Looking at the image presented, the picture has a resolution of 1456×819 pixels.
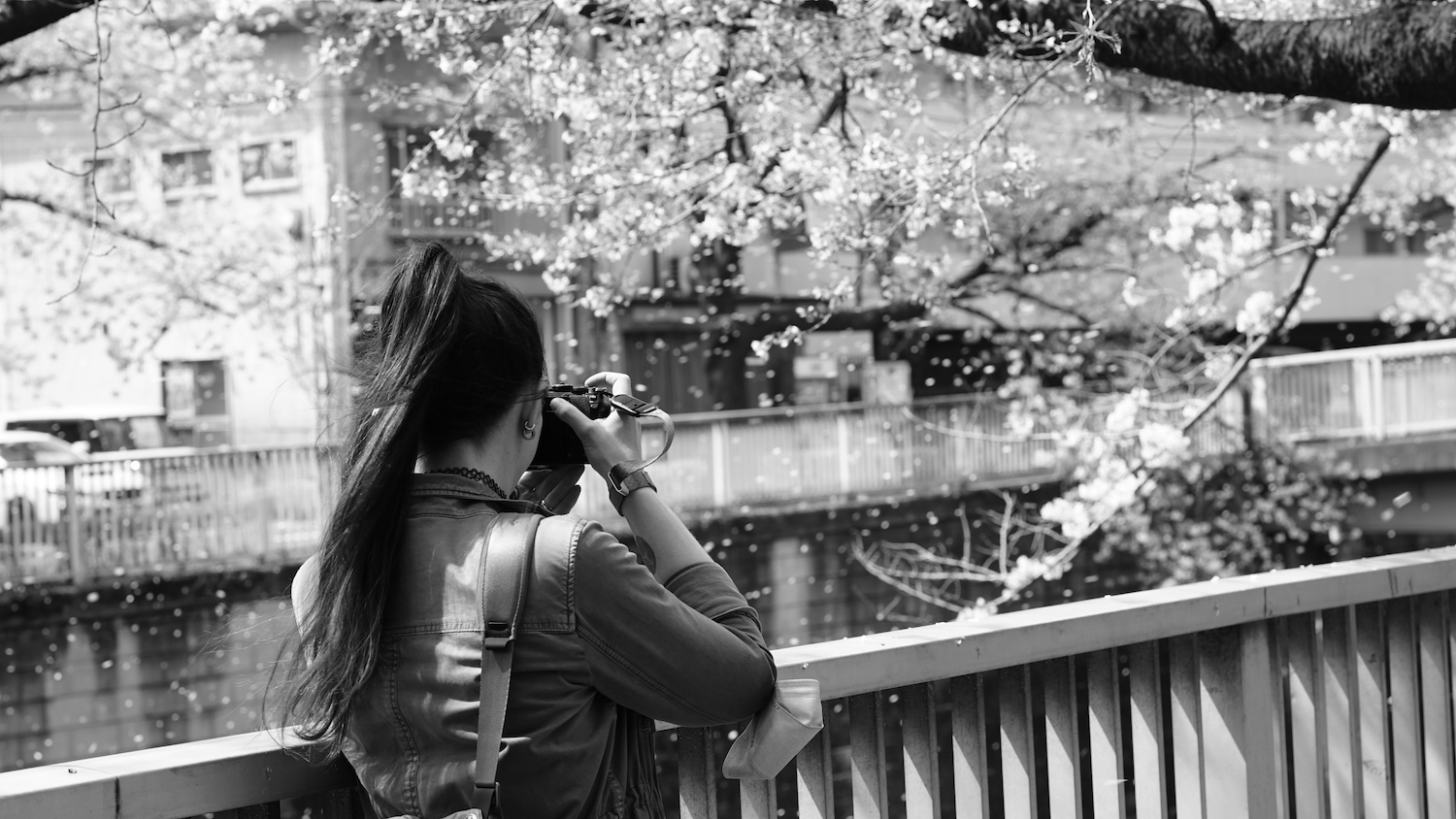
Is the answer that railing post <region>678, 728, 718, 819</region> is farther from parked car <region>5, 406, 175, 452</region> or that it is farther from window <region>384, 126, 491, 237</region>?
parked car <region>5, 406, 175, 452</region>

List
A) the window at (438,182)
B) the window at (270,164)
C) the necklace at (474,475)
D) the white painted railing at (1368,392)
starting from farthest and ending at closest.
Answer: the window at (270,164) → the white painted railing at (1368,392) → the window at (438,182) → the necklace at (474,475)

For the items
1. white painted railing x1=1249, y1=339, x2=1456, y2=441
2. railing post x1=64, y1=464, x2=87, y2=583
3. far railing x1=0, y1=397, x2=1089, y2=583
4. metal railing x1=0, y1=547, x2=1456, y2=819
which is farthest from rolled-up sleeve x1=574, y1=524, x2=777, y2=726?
white painted railing x1=1249, y1=339, x2=1456, y2=441

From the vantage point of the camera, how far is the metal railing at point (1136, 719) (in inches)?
63.7

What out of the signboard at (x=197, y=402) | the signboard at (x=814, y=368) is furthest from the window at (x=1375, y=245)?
the signboard at (x=197, y=402)

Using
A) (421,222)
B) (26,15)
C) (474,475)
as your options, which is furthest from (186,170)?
(474,475)

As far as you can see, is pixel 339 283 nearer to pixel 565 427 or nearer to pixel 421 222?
pixel 421 222

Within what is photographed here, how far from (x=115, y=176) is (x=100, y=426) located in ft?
10.3

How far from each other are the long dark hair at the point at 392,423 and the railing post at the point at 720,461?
13465 millimetres

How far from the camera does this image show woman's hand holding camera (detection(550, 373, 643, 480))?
168 centimetres

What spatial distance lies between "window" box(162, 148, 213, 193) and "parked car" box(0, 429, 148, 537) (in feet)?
13.4

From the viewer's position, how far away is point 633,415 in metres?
1.72

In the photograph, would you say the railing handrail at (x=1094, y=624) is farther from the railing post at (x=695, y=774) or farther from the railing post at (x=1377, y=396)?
the railing post at (x=1377, y=396)

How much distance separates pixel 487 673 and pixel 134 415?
16.3 m

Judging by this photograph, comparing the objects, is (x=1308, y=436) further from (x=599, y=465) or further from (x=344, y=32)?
(x=599, y=465)
